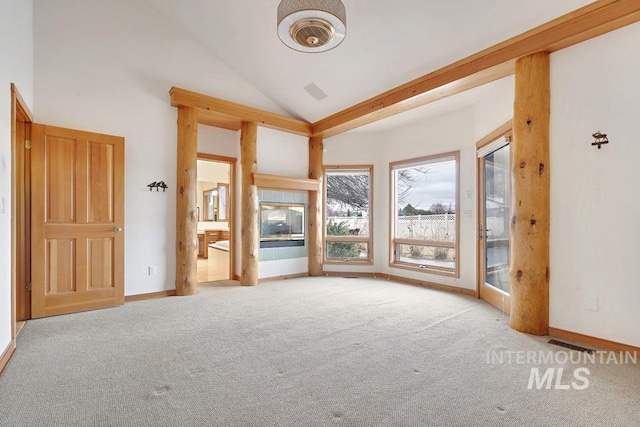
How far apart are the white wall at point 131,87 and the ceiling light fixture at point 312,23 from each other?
2.34 meters

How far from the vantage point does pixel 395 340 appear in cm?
283

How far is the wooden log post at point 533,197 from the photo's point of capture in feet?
9.93

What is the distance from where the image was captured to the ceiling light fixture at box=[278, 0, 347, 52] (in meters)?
2.79

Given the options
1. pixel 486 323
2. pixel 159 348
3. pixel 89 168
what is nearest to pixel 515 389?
pixel 486 323

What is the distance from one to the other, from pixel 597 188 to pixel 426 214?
2.77 metres

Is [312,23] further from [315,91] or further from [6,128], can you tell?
[6,128]

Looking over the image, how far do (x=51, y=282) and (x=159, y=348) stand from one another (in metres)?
1.98

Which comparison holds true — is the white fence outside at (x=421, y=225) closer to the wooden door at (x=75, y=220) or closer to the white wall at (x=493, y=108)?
the white wall at (x=493, y=108)

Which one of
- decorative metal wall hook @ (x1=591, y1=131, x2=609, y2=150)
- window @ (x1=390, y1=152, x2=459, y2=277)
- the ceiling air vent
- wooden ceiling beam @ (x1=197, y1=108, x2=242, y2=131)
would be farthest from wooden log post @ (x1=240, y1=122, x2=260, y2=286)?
decorative metal wall hook @ (x1=591, y1=131, x2=609, y2=150)

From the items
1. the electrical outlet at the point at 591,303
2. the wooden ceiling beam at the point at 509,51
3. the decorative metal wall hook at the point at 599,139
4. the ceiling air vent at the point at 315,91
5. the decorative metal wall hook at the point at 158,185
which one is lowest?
the electrical outlet at the point at 591,303

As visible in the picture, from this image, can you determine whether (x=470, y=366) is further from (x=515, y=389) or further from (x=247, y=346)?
(x=247, y=346)

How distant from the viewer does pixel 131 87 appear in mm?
4242

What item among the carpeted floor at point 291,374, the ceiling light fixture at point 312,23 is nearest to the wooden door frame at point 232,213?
the carpeted floor at point 291,374

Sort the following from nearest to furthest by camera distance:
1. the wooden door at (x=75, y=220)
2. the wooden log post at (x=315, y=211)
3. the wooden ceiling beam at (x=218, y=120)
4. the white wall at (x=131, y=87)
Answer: the wooden door at (x=75, y=220) < the white wall at (x=131, y=87) < the wooden ceiling beam at (x=218, y=120) < the wooden log post at (x=315, y=211)
